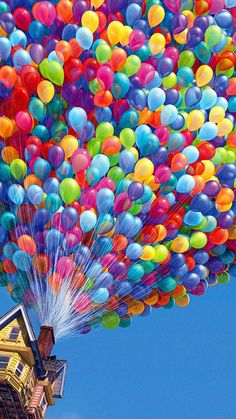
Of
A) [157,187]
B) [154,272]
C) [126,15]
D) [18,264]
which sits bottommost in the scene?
[18,264]

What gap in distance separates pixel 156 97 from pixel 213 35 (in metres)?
1.61

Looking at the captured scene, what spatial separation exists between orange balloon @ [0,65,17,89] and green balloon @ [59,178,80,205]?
71.0 inches

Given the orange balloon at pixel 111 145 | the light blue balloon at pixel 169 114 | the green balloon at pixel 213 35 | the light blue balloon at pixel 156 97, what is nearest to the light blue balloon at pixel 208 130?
the light blue balloon at pixel 169 114

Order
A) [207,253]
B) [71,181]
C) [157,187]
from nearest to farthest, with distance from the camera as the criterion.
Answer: [71,181] → [157,187] → [207,253]

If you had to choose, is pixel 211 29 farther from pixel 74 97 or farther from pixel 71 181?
pixel 71 181

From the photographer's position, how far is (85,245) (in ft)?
39.0

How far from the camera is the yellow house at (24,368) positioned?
12.2m

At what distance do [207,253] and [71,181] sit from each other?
3.31m

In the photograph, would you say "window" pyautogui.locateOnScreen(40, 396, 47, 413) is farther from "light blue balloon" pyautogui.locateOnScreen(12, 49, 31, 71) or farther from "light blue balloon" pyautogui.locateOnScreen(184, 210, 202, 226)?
"light blue balloon" pyautogui.locateOnScreen(12, 49, 31, 71)

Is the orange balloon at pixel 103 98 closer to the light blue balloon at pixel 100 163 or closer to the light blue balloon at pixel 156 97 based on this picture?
the light blue balloon at pixel 156 97

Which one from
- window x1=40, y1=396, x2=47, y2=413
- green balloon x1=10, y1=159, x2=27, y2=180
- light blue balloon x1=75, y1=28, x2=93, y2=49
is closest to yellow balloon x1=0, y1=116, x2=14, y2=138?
green balloon x1=10, y1=159, x2=27, y2=180

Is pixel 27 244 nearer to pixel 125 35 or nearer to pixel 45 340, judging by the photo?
pixel 45 340

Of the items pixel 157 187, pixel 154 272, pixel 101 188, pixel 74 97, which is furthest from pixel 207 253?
pixel 74 97

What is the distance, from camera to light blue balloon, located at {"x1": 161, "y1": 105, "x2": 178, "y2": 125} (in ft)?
38.4
